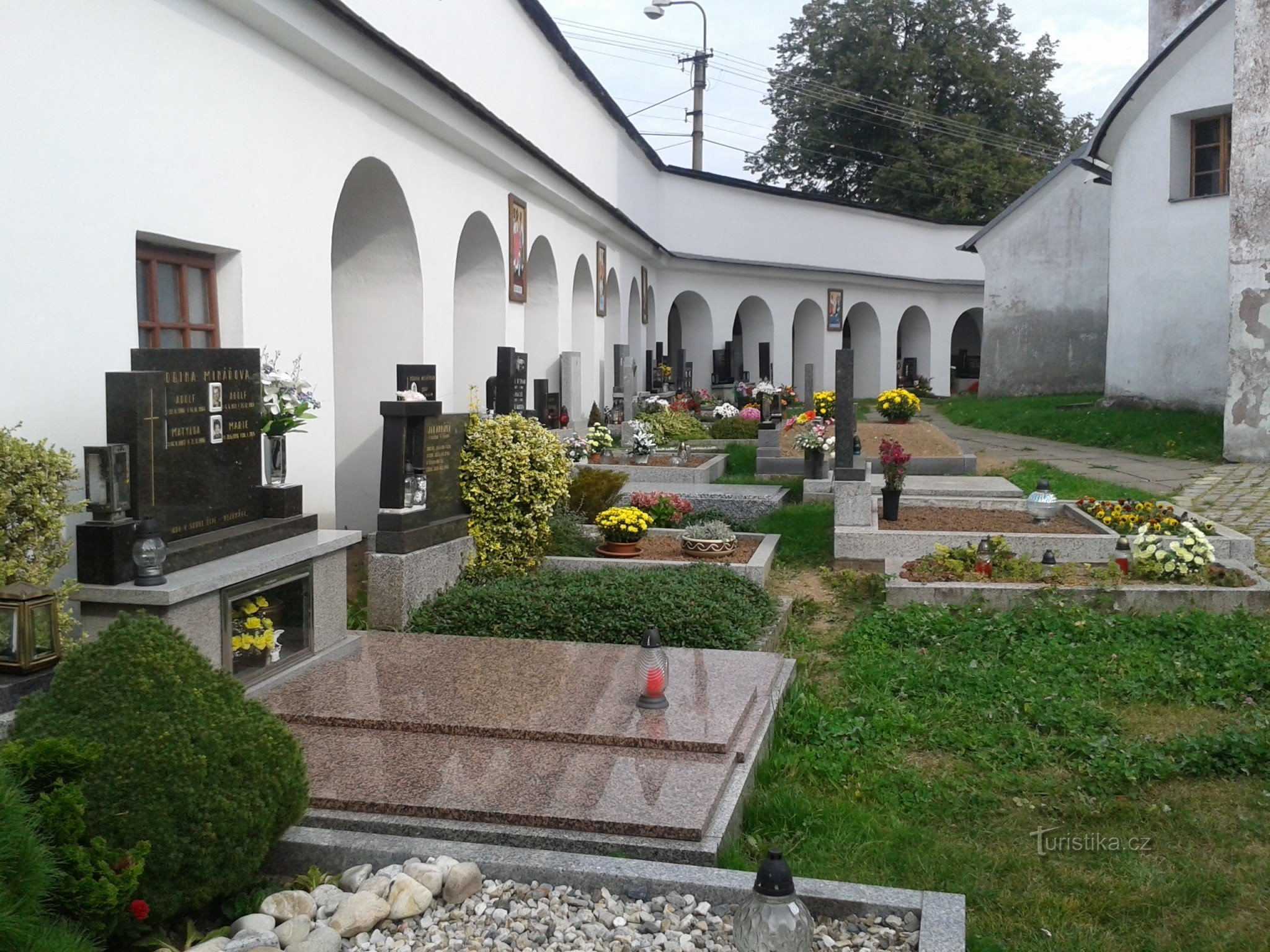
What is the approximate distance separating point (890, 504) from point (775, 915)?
7997mm

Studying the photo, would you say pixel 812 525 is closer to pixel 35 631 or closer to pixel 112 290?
pixel 112 290

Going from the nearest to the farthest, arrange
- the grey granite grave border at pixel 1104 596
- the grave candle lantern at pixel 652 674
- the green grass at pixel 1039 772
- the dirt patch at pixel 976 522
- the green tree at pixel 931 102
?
the green grass at pixel 1039 772 < the grave candle lantern at pixel 652 674 < the grey granite grave border at pixel 1104 596 < the dirt patch at pixel 976 522 < the green tree at pixel 931 102

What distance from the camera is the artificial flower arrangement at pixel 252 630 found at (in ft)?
19.7

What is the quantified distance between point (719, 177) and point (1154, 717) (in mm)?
25107

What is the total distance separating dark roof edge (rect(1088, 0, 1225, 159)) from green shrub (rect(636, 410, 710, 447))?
363 inches

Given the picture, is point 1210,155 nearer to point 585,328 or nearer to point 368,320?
point 585,328

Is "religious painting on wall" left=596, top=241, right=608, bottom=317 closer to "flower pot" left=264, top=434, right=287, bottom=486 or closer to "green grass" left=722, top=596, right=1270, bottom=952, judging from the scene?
"green grass" left=722, top=596, right=1270, bottom=952

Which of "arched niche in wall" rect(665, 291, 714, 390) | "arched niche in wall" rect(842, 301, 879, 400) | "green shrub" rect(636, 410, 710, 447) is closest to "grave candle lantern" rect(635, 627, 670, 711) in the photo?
"green shrub" rect(636, 410, 710, 447)

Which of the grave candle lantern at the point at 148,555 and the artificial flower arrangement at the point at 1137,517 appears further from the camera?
the artificial flower arrangement at the point at 1137,517

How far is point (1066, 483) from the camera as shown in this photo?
45.8 ft

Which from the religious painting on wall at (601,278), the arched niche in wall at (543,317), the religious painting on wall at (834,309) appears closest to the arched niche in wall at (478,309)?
the arched niche in wall at (543,317)

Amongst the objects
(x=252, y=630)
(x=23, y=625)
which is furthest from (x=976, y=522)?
(x=23, y=625)

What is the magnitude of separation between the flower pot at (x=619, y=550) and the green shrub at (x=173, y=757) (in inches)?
224

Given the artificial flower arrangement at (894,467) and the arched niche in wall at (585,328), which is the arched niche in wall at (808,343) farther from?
the artificial flower arrangement at (894,467)
